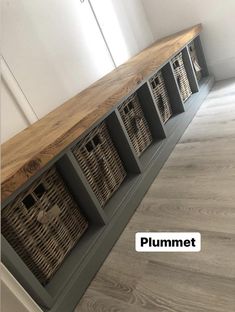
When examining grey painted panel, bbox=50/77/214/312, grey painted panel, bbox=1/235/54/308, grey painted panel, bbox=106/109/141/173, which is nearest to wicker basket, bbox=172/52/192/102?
grey painted panel, bbox=50/77/214/312

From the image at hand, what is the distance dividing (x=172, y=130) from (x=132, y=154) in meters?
0.53

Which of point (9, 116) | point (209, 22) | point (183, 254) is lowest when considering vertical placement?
point (183, 254)

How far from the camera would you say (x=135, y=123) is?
71.5 inches

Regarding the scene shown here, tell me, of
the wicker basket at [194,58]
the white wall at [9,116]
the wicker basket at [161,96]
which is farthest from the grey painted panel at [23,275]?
the wicker basket at [194,58]

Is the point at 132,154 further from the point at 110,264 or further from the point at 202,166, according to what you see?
the point at 110,264

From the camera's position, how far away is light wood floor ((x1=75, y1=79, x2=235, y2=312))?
104cm

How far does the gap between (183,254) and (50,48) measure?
4.42 feet

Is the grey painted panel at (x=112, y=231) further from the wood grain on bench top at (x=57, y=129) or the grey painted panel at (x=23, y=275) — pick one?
the wood grain on bench top at (x=57, y=129)

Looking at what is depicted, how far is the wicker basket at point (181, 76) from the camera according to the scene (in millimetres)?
2273

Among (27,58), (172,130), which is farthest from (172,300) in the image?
(27,58)

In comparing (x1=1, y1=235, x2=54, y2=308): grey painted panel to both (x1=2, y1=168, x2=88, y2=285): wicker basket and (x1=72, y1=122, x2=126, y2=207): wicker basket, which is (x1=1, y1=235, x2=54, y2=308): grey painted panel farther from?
(x1=72, y1=122, x2=126, y2=207): wicker basket

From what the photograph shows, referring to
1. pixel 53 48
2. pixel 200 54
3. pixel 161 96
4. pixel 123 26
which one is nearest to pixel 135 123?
pixel 161 96

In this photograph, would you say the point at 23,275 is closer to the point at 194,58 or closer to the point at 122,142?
the point at 122,142

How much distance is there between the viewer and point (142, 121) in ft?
6.19
